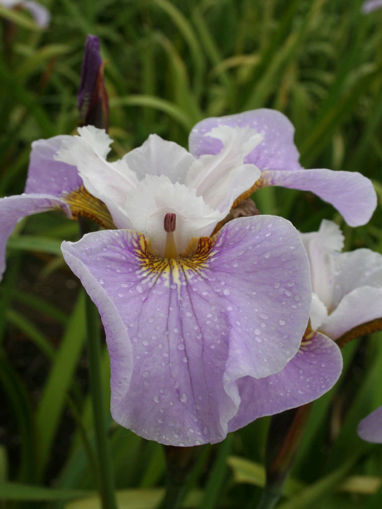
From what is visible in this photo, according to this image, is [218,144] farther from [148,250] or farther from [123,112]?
[123,112]

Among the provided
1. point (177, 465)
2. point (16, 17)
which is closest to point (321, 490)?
point (177, 465)

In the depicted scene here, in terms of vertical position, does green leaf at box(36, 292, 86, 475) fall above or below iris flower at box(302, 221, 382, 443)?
below

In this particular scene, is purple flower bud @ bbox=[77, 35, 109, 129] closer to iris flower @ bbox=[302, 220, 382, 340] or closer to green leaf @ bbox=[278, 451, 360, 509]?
iris flower @ bbox=[302, 220, 382, 340]

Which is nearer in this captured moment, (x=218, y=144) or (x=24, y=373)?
(x=218, y=144)

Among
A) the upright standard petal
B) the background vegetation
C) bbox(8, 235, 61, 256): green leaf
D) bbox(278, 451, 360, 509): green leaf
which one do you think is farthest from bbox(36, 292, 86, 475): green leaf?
the upright standard petal

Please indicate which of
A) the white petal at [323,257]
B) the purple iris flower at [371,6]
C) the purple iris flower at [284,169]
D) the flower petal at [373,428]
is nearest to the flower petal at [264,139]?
the purple iris flower at [284,169]

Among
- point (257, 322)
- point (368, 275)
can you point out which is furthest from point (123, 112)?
point (257, 322)
